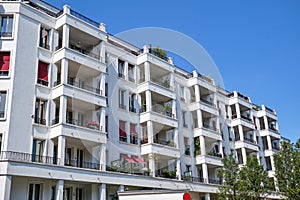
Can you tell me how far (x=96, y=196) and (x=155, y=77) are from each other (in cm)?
1386

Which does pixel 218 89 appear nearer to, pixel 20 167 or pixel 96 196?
pixel 96 196

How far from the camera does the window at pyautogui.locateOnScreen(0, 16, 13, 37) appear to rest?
892 inches

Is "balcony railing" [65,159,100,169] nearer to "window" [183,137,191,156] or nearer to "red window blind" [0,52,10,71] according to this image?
"red window blind" [0,52,10,71]

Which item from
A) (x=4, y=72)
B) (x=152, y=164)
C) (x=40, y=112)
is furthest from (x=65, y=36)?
(x=152, y=164)

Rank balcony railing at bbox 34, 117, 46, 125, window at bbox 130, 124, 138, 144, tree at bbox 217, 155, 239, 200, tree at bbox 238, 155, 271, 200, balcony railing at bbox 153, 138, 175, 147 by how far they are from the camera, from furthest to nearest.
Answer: balcony railing at bbox 153, 138, 175, 147 → window at bbox 130, 124, 138, 144 → tree at bbox 217, 155, 239, 200 → tree at bbox 238, 155, 271, 200 → balcony railing at bbox 34, 117, 46, 125

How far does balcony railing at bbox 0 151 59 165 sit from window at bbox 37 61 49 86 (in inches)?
201

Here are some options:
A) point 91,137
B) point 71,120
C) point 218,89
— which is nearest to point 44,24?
point 71,120

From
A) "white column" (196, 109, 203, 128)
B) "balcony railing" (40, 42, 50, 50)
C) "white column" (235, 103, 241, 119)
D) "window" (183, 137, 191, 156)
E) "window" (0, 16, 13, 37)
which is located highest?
"window" (0, 16, 13, 37)

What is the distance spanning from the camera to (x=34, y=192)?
20891 millimetres

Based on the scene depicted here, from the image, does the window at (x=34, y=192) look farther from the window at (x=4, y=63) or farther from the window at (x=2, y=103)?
the window at (x=4, y=63)

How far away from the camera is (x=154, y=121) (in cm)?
2877

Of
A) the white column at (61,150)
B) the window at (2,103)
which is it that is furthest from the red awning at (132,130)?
the window at (2,103)

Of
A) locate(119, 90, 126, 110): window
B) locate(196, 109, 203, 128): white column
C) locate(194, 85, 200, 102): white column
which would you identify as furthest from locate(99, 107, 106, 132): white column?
locate(194, 85, 200, 102): white column

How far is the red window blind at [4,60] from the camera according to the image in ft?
71.8
